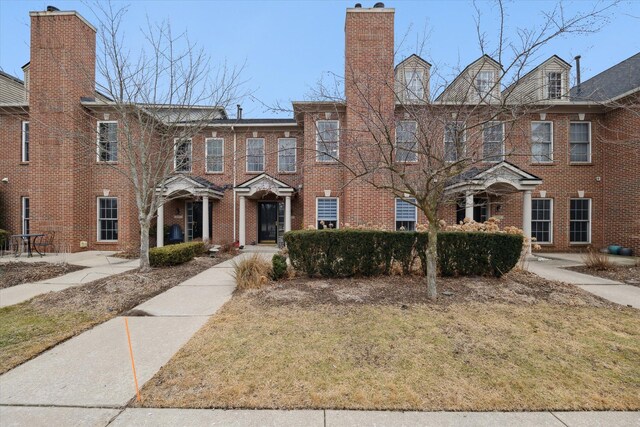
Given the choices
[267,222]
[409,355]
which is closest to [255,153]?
[267,222]

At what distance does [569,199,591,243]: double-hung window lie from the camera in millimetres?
13211

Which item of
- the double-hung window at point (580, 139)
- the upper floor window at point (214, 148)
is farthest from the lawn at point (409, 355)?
the upper floor window at point (214, 148)

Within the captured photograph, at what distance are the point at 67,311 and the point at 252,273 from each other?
3267 millimetres

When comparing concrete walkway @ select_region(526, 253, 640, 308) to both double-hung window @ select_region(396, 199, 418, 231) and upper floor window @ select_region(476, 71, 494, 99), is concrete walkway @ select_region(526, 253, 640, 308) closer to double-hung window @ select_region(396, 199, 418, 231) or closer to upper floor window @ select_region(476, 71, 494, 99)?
double-hung window @ select_region(396, 199, 418, 231)

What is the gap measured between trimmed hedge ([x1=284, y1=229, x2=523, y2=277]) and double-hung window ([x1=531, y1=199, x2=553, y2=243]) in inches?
319

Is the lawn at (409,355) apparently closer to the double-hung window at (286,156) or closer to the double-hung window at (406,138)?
the double-hung window at (406,138)

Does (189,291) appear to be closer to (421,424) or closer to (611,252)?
(421,424)

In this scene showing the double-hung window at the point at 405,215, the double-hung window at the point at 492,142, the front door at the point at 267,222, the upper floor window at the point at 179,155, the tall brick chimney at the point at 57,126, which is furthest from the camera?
the front door at the point at 267,222

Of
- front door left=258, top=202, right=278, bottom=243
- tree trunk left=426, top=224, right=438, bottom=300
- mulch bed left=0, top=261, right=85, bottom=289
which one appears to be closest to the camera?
tree trunk left=426, top=224, right=438, bottom=300

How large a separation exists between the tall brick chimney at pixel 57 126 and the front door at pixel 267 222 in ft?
25.3

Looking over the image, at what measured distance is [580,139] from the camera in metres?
13.1

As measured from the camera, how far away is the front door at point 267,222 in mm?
15266

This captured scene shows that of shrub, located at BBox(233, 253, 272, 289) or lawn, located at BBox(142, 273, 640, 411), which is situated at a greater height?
shrub, located at BBox(233, 253, 272, 289)

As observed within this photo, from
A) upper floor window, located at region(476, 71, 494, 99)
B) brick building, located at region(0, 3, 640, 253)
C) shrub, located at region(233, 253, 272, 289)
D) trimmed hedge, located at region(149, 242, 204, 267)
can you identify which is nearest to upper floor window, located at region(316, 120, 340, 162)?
brick building, located at region(0, 3, 640, 253)
